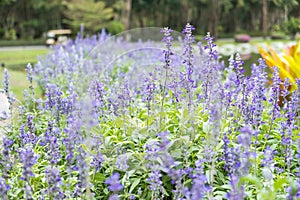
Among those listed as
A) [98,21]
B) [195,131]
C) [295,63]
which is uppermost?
[98,21]

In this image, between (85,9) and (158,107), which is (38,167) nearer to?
(158,107)

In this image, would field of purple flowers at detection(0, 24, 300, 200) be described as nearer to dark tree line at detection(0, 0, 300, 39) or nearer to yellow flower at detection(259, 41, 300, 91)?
yellow flower at detection(259, 41, 300, 91)

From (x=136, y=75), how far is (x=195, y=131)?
3.00 meters

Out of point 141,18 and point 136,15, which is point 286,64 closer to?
point 136,15

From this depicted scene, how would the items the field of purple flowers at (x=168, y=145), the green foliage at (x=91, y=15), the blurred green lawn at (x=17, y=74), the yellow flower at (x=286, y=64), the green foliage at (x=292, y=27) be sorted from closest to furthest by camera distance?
the field of purple flowers at (x=168, y=145)
the yellow flower at (x=286, y=64)
the blurred green lawn at (x=17, y=74)
the green foliage at (x=292, y=27)
the green foliage at (x=91, y=15)

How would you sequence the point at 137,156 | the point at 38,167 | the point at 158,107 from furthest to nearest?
1. the point at 158,107
2. the point at 38,167
3. the point at 137,156

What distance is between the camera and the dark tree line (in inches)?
1065

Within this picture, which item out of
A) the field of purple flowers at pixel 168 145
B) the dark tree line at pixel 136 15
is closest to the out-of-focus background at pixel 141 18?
the dark tree line at pixel 136 15

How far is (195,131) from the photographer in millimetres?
3305

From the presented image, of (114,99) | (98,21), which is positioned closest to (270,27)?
(98,21)

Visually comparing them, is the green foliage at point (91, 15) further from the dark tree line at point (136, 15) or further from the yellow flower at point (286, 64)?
the yellow flower at point (286, 64)

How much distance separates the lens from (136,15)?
35094 mm

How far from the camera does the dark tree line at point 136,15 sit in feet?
88.7

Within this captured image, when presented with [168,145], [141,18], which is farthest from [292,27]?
[168,145]
